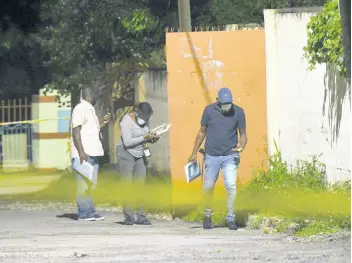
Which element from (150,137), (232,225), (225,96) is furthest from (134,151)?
(232,225)

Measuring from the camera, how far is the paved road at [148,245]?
11.8 m

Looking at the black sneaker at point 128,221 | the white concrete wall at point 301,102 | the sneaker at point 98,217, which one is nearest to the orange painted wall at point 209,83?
the white concrete wall at point 301,102

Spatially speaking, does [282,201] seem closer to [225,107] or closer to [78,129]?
[225,107]

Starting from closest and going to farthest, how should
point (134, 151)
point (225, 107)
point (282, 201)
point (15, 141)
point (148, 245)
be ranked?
point (148, 245)
point (225, 107)
point (282, 201)
point (134, 151)
point (15, 141)

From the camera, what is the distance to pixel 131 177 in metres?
16.5

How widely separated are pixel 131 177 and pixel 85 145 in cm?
82

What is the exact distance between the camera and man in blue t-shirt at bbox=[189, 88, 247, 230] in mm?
15375

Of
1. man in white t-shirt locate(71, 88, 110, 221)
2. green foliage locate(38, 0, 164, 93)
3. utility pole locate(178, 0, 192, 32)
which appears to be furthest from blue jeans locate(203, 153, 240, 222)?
green foliage locate(38, 0, 164, 93)

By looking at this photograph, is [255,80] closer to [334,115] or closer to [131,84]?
[334,115]

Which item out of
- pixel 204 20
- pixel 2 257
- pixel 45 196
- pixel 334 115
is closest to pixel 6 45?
pixel 204 20

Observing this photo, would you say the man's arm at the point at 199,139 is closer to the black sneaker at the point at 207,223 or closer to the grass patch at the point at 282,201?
the black sneaker at the point at 207,223

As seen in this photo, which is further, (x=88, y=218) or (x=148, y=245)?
(x=88, y=218)

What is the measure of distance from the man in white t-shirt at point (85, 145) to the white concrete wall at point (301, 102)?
2.38 meters

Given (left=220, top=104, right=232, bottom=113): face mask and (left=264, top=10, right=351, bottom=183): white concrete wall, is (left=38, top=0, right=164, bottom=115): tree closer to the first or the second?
(left=264, top=10, right=351, bottom=183): white concrete wall
